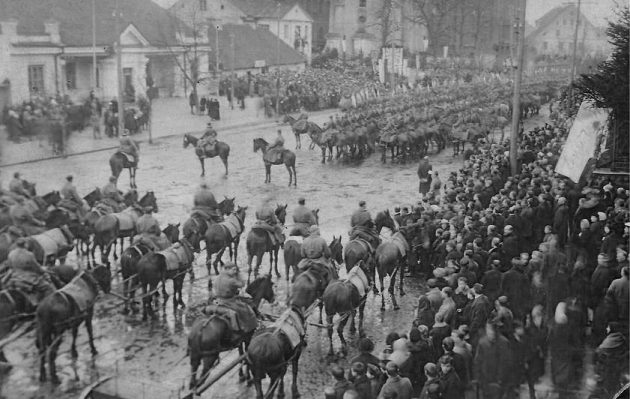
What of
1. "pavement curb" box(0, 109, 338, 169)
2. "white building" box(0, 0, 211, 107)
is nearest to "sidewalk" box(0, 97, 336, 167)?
"pavement curb" box(0, 109, 338, 169)

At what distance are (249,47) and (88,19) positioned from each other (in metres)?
20.2

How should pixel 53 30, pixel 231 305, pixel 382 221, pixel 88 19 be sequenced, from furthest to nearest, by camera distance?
pixel 88 19 < pixel 53 30 < pixel 382 221 < pixel 231 305

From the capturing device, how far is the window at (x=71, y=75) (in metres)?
17.8

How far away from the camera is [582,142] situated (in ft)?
45.9

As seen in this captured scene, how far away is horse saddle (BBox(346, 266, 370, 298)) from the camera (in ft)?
33.8

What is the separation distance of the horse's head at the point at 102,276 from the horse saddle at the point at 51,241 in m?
1.75

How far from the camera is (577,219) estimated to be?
14.0 metres

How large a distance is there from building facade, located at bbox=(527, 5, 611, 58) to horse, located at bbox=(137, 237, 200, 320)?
1079cm

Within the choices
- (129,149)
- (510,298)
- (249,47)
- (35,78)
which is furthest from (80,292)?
(249,47)

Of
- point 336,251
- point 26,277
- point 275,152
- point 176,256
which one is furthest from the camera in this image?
point 275,152

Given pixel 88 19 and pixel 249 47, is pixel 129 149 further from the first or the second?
pixel 249 47

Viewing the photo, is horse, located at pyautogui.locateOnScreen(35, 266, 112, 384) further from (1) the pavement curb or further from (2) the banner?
(2) the banner

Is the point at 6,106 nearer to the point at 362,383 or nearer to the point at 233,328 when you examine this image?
the point at 233,328

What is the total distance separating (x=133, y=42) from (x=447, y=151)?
12.8 metres
